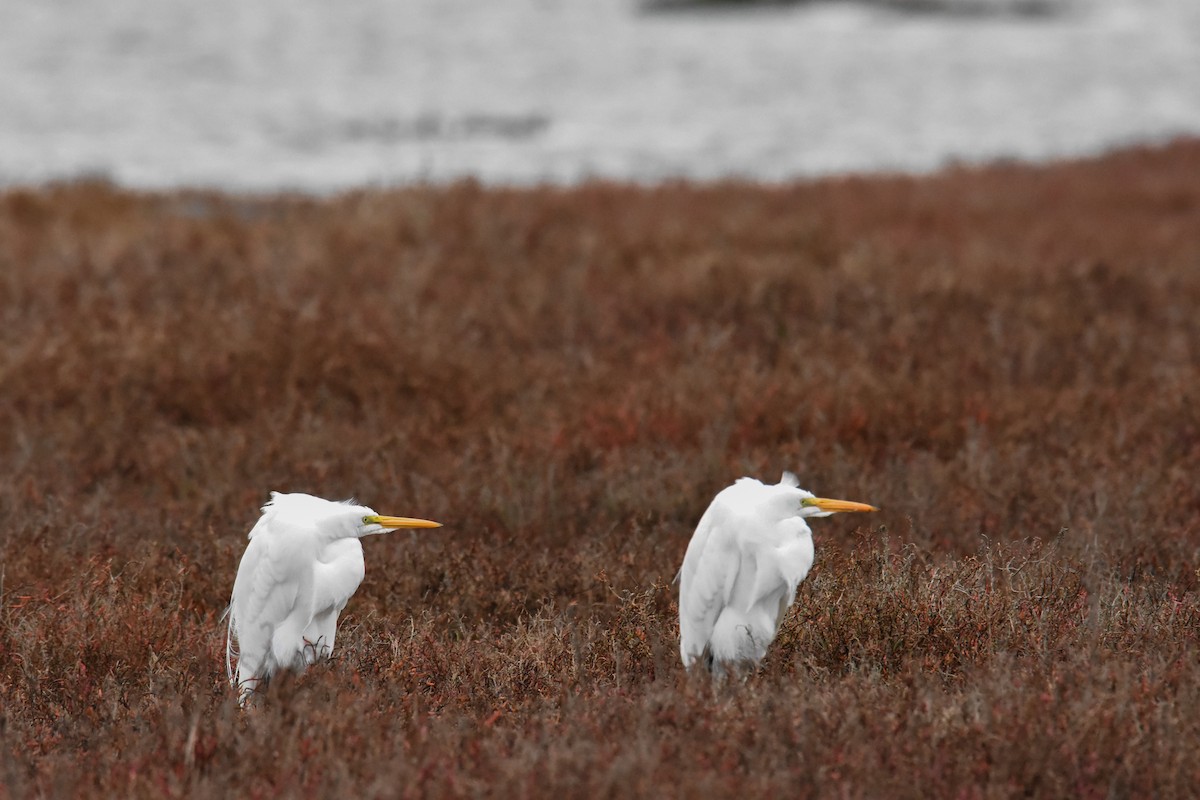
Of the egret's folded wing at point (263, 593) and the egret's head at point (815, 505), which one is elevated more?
the egret's head at point (815, 505)

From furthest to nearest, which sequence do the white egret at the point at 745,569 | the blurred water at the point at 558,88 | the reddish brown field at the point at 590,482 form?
the blurred water at the point at 558,88 → the white egret at the point at 745,569 → the reddish brown field at the point at 590,482

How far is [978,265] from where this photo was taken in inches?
399

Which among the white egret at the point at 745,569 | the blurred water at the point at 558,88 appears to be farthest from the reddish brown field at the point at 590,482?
the blurred water at the point at 558,88

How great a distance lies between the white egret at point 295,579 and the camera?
3.54m

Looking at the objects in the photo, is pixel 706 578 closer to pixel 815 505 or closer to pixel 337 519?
pixel 815 505

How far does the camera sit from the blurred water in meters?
18.2

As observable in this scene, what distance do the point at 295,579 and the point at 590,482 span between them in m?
2.43

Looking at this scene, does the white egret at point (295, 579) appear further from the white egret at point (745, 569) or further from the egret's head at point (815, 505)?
the egret's head at point (815, 505)

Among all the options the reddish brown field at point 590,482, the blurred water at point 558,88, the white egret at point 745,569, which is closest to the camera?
the reddish brown field at point 590,482

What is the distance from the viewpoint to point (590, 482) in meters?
5.86

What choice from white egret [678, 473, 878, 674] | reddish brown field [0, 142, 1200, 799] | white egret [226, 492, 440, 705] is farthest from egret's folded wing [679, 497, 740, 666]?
white egret [226, 492, 440, 705]

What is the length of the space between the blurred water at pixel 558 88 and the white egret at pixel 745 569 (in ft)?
32.5

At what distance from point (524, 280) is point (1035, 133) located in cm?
1479

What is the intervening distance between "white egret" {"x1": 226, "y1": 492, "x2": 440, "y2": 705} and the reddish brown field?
197 mm
